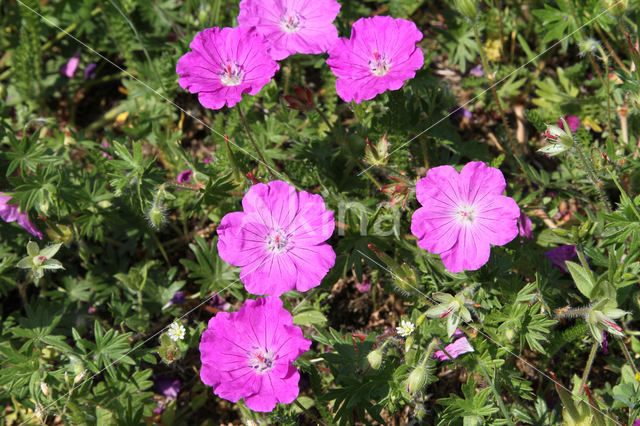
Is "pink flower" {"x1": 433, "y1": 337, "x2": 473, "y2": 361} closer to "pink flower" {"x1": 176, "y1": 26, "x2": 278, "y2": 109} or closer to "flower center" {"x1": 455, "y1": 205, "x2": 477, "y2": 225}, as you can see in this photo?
"flower center" {"x1": 455, "y1": 205, "x2": 477, "y2": 225}

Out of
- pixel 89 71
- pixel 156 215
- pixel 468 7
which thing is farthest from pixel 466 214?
pixel 89 71

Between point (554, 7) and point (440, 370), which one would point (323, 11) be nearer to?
point (554, 7)

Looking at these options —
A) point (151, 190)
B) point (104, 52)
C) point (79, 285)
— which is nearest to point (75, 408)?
point (79, 285)

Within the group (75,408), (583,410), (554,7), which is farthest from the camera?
(554,7)

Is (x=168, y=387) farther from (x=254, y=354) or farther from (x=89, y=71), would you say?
(x=89, y=71)

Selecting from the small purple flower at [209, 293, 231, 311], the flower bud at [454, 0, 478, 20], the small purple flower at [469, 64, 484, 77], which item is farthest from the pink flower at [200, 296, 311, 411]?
the small purple flower at [469, 64, 484, 77]

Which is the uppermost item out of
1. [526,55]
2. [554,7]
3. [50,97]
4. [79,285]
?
[554,7]
